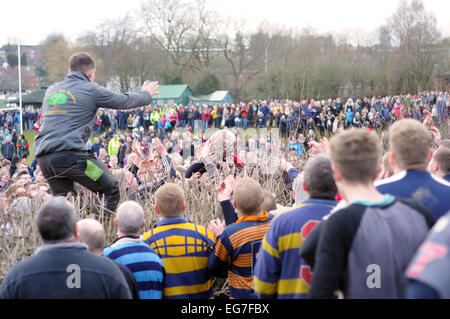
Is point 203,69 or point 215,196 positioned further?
point 203,69

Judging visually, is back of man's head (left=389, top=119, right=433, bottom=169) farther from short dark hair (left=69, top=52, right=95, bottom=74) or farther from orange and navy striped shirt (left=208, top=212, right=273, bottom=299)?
short dark hair (left=69, top=52, right=95, bottom=74)

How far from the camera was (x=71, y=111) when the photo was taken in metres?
4.53

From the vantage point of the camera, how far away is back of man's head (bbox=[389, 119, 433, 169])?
9.62 ft

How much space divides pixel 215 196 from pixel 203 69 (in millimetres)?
47138

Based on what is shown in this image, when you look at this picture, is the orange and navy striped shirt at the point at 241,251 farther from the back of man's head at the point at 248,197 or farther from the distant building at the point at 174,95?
the distant building at the point at 174,95

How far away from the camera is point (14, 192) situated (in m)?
5.32

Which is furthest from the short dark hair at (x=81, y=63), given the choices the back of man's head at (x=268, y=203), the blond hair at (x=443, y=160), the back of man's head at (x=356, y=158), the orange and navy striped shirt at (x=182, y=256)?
the blond hair at (x=443, y=160)

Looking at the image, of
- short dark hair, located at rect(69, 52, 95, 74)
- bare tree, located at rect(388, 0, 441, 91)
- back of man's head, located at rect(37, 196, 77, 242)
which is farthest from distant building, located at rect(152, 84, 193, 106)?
back of man's head, located at rect(37, 196, 77, 242)

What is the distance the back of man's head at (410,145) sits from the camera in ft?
9.62

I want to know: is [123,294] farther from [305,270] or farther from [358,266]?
[358,266]

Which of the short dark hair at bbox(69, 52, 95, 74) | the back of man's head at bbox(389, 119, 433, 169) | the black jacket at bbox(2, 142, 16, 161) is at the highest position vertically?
the short dark hair at bbox(69, 52, 95, 74)

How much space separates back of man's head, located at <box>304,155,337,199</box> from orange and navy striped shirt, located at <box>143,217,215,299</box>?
1.15m

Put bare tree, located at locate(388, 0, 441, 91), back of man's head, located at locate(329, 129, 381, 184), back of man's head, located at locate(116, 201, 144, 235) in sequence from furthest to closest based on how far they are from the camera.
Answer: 1. bare tree, located at locate(388, 0, 441, 91)
2. back of man's head, located at locate(116, 201, 144, 235)
3. back of man's head, located at locate(329, 129, 381, 184)
